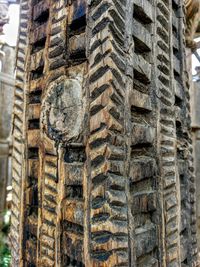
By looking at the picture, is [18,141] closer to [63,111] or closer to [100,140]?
→ [63,111]

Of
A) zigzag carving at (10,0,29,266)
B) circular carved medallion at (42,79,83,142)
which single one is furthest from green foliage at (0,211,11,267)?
circular carved medallion at (42,79,83,142)

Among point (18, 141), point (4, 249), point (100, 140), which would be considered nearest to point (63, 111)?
point (100, 140)

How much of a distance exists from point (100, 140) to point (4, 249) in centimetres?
277

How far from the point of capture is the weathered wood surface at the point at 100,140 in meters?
0.70

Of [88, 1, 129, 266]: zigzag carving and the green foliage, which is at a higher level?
[88, 1, 129, 266]: zigzag carving

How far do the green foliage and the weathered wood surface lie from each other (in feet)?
6.72

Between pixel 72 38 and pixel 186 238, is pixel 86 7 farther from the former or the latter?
pixel 186 238

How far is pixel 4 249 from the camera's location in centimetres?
297

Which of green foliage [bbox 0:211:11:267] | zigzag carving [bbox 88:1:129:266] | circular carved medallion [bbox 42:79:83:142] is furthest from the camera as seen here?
green foliage [bbox 0:211:11:267]

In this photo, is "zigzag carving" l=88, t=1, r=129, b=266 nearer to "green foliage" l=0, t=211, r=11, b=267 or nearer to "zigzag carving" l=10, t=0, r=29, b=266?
"zigzag carving" l=10, t=0, r=29, b=266

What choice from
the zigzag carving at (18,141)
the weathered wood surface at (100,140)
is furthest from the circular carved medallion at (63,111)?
the zigzag carving at (18,141)

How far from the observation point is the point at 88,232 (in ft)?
2.32

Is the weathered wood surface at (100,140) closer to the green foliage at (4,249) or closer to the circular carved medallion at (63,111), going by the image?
the circular carved medallion at (63,111)

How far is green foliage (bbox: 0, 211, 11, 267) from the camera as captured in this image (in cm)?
277
